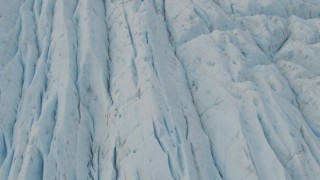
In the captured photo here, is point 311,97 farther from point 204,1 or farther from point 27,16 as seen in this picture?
point 27,16

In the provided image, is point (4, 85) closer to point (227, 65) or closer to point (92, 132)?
point (92, 132)

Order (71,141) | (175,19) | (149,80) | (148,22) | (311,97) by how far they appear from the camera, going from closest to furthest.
Result: (71,141) → (149,80) → (311,97) → (148,22) → (175,19)

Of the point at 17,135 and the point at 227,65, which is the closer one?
the point at 17,135

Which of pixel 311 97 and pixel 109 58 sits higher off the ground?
pixel 109 58

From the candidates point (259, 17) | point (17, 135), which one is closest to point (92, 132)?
point (17, 135)

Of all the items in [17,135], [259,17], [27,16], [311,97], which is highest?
[27,16]

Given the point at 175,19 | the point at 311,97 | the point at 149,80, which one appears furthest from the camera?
the point at 175,19
